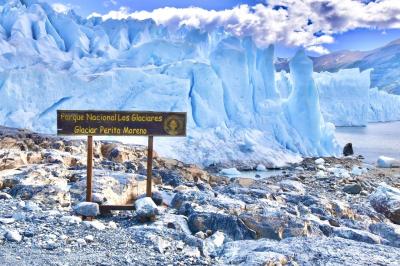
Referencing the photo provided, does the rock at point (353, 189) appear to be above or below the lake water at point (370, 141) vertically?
below

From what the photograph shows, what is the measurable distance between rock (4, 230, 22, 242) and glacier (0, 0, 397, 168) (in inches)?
600

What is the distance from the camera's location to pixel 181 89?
2280 centimetres

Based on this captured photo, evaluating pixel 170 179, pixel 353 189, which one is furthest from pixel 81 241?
pixel 353 189

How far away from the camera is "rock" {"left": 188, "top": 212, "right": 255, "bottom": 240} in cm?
576

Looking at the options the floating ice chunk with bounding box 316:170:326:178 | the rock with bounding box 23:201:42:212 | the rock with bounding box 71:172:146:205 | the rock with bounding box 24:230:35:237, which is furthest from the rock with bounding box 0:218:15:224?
the floating ice chunk with bounding box 316:170:326:178

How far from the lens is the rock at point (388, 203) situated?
9.44m

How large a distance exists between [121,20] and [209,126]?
60.2ft

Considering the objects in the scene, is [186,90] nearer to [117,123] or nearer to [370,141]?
[117,123]

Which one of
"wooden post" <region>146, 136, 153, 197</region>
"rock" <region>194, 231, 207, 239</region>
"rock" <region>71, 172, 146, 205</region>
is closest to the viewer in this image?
"rock" <region>194, 231, 207, 239</region>

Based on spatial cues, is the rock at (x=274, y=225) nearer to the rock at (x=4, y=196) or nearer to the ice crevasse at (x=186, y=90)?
the rock at (x=4, y=196)

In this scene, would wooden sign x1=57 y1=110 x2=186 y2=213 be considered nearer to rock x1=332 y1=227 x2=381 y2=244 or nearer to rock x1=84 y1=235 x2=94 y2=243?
rock x1=84 y1=235 x2=94 y2=243

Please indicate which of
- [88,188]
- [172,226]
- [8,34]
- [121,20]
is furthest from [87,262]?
[121,20]

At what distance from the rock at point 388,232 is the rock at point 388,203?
2.78m

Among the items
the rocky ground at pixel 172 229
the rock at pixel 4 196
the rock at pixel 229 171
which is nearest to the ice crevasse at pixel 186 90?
the rock at pixel 229 171
